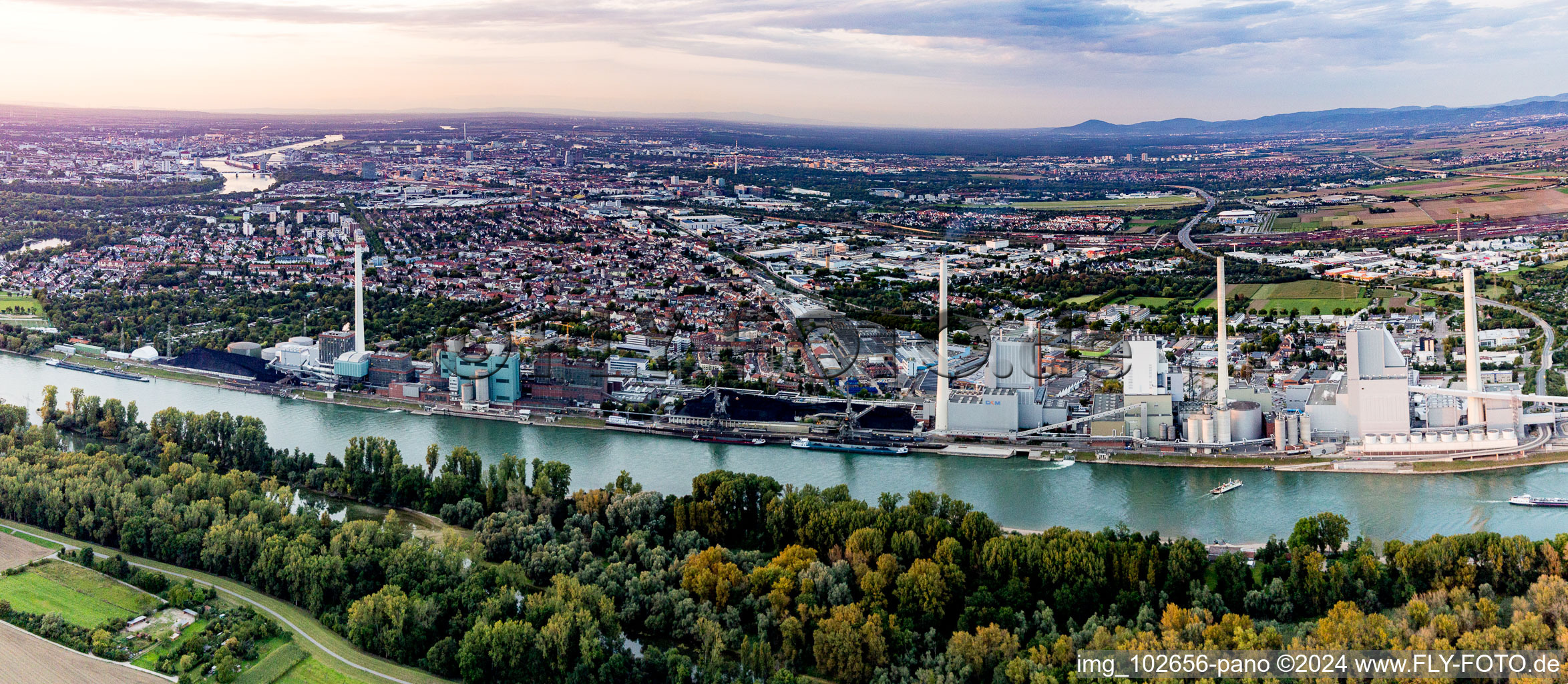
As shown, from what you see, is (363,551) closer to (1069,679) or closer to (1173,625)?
(1069,679)

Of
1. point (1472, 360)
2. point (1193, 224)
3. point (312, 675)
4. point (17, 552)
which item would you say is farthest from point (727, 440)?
point (1193, 224)

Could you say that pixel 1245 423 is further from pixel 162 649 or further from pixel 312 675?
pixel 162 649

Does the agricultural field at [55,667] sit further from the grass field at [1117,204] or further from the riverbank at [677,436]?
the grass field at [1117,204]

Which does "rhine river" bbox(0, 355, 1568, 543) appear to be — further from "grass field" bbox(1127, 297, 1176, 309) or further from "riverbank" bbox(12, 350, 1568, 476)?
"grass field" bbox(1127, 297, 1176, 309)

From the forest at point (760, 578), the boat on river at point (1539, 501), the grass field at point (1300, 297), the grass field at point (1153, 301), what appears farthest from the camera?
the grass field at point (1153, 301)

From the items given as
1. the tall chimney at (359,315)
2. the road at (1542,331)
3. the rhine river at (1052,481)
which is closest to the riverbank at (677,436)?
the rhine river at (1052,481)
